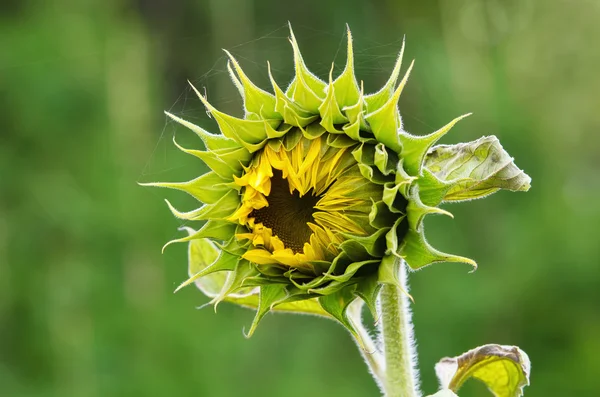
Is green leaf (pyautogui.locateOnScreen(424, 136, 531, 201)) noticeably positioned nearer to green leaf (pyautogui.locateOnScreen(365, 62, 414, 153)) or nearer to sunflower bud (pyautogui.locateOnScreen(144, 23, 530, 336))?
sunflower bud (pyautogui.locateOnScreen(144, 23, 530, 336))

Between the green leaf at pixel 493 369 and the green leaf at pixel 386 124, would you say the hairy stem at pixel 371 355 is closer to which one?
the green leaf at pixel 493 369

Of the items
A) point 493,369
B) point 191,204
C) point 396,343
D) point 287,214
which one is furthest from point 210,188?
point 191,204

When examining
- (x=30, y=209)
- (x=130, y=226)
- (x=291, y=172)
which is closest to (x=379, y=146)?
(x=291, y=172)

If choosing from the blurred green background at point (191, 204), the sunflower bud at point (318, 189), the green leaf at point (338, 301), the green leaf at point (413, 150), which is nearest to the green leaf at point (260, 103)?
the sunflower bud at point (318, 189)

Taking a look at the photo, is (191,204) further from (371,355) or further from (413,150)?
(413,150)

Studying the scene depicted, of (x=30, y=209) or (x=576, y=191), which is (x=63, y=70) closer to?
(x=30, y=209)
